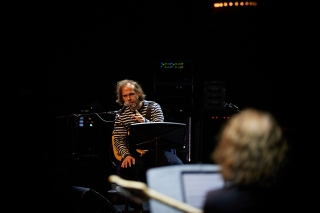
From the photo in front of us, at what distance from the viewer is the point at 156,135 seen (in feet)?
13.9

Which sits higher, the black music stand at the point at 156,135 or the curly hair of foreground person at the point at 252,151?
the curly hair of foreground person at the point at 252,151

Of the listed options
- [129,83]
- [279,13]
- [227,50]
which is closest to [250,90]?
[227,50]

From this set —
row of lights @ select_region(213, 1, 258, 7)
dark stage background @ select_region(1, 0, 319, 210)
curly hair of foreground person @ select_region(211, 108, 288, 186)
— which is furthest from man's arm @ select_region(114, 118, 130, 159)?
curly hair of foreground person @ select_region(211, 108, 288, 186)

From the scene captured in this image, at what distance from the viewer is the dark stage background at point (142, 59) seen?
244 inches

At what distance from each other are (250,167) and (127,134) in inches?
131

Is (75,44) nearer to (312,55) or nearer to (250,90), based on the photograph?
(250,90)

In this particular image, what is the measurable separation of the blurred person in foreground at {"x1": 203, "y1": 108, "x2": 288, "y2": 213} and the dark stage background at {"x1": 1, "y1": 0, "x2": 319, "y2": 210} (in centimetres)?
437

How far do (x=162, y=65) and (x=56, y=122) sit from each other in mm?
1864

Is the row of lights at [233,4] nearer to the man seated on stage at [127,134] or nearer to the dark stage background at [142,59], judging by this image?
the dark stage background at [142,59]

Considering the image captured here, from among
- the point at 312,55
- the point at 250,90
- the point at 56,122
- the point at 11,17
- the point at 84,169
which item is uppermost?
the point at 11,17

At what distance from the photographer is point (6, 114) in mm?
5668

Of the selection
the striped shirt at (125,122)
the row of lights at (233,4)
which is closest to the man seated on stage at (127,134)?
the striped shirt at (125,122)

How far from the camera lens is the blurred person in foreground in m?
1.65

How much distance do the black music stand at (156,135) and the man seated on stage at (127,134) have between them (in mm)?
246
